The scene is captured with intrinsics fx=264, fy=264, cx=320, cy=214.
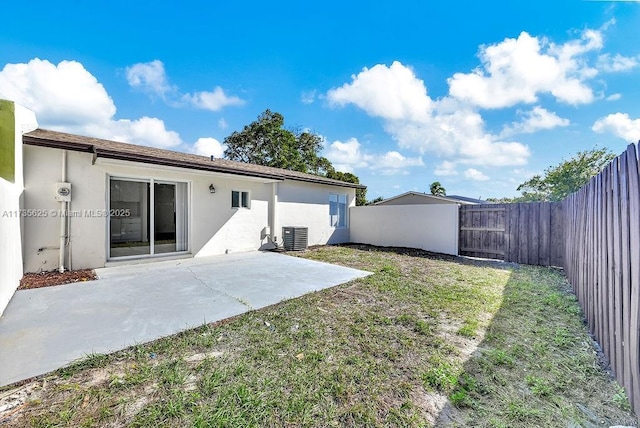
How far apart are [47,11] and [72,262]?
6.55 meters

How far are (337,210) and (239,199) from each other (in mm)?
5561

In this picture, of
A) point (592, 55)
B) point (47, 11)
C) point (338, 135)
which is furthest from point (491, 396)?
point (338, 135)

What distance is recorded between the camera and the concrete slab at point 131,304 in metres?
3.03

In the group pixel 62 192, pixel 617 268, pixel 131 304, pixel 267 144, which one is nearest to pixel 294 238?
pixel 131 304

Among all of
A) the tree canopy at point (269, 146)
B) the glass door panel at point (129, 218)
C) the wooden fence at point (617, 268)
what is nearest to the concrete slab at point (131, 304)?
the glass door panel at point (129, 218)

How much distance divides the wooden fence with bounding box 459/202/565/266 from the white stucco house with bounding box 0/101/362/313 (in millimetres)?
6436

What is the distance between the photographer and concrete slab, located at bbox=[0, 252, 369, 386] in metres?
3.03

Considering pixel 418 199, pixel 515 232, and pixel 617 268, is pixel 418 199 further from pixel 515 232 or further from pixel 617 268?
pixel 617 268

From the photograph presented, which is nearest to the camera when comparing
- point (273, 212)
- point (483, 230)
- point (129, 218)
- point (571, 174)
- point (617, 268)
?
point (617, 268)

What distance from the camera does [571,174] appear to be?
24.3 meters

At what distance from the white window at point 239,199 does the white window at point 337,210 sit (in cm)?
463

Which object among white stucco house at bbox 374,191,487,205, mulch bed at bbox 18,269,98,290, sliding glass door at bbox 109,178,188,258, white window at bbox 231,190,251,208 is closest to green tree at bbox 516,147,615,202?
white stucco house at bbox 374,191,487,205

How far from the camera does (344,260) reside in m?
8.88

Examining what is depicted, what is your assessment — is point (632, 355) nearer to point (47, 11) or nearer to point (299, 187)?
point (299, 187)
